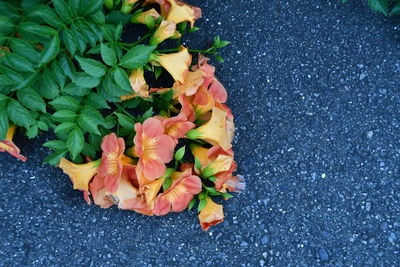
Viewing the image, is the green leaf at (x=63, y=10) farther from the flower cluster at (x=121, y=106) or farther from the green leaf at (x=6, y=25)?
the green leaf at (x=6, y=25)

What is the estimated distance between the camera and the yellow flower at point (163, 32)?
238cm

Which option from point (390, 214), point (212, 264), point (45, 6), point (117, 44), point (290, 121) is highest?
point (45, 6)

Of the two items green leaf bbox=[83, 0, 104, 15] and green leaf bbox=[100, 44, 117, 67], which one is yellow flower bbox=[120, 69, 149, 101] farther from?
green leaf bbox=[83, 0, 104, 15]

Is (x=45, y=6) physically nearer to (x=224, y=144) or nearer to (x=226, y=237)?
(x=224, y=144)

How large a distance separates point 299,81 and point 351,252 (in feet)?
3.27

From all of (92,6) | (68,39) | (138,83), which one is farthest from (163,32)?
(68,39)

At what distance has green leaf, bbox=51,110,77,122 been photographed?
223 cm

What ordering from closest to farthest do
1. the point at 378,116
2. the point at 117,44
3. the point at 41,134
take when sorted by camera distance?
the point at 117,44 → the point at 41,134 → the point at 378,116

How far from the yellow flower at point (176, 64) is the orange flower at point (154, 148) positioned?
0.26 meters

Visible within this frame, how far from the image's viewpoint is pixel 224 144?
2475 millimetres

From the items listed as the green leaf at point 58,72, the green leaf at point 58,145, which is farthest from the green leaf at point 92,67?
the green leaf at point 58,145

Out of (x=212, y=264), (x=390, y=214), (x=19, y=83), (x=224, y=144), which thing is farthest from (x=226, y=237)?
(x=19, y=83)

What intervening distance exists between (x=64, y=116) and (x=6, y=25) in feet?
1.45

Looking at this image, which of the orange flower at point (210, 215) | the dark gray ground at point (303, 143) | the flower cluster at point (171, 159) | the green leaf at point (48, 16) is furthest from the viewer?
the dark gray ground at point (303, 143)
